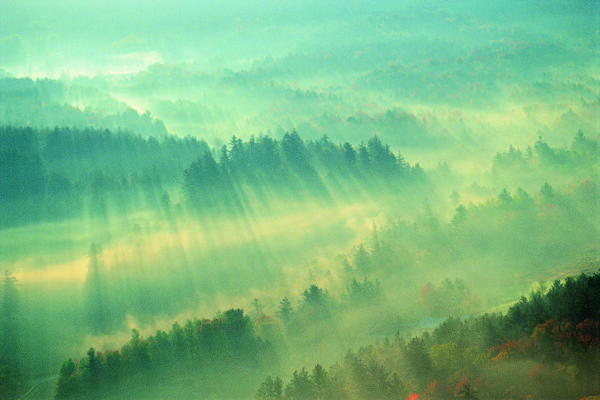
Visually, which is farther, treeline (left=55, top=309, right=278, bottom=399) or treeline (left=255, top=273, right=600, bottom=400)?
treeline (left=55, top=309, right=278, bottom=399)

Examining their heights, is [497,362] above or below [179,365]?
below

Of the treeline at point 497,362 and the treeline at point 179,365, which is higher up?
the treeline at point 179,365

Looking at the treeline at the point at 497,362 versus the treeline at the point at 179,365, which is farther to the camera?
the treeline at the point at 179,365

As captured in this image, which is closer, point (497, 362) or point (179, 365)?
point (497, 362)

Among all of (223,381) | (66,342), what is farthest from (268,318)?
(66,342)
